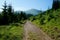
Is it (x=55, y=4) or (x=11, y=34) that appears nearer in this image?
(x=11, y=34)

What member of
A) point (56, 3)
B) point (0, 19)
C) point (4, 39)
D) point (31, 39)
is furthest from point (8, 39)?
point (56, 3)

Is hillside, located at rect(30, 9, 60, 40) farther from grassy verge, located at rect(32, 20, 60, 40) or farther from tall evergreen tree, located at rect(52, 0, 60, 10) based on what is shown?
tall evergreen tree, located at rect(52, 0, 60, 10)

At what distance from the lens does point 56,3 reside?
8238 centimetres

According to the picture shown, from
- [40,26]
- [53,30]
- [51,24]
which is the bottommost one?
[40,26]

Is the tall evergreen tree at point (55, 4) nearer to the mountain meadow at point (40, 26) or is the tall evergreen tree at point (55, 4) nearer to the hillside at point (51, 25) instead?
the mountain meadow at point (40, 26)

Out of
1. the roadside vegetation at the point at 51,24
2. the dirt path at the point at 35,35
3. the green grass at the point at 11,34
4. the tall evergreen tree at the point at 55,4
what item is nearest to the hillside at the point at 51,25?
the roadside vegetation at the point at 51,24

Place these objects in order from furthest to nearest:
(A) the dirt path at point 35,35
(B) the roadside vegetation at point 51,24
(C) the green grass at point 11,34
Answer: (B) the roadside vegetation at point 51,24 → (A) the dirt path at point 35,35 → (C) the green grass at point 11,34

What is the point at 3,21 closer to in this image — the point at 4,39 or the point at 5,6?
the point at 5,6

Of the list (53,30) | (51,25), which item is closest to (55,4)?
(51,25)

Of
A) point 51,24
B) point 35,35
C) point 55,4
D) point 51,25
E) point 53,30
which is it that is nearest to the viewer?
point 35,35

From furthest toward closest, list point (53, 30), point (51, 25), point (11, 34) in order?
point (51, 25) → point (53, 30) → point (11, 34)

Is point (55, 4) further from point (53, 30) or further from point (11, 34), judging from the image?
point (11, 34)

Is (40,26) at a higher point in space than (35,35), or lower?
lower

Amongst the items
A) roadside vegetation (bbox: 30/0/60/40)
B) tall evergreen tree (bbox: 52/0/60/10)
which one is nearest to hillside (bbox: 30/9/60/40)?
roadside vegetation (bbox: 30/0/60/40)
